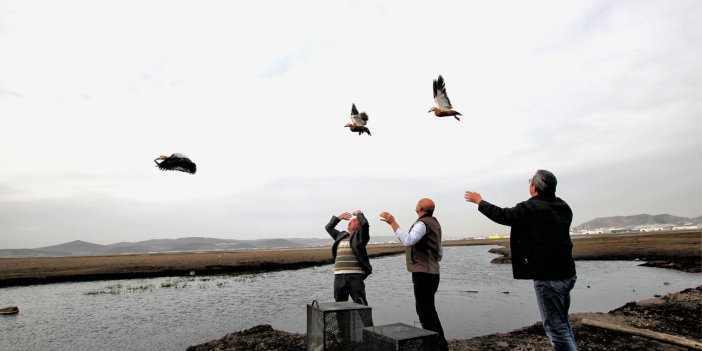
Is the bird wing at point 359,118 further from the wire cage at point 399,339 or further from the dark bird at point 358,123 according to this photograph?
the wire cage at point 399,339

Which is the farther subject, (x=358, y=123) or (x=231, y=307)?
(x=231, y=307)

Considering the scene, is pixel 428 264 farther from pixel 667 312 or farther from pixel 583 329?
Answer: pixel 667 312

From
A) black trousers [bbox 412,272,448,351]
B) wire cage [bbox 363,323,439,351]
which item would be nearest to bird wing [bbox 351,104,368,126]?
black trousers [bbox 412,272,448,351]

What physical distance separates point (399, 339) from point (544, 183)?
101 inches

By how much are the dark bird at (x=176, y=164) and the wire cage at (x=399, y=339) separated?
5.84 metres

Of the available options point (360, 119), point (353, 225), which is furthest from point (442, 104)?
point (353, 225)

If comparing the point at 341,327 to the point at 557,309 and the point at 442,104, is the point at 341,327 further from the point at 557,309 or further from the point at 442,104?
the point at 442,104

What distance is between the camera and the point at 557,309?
14.9 feet

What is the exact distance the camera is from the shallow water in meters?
12.2

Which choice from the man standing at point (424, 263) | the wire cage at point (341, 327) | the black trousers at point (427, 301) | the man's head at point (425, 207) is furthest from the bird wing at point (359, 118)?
the wire cage at point (341, 327)

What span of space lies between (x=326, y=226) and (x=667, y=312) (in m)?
10.2

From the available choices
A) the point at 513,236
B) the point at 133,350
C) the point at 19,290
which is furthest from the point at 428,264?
the point at 19,290

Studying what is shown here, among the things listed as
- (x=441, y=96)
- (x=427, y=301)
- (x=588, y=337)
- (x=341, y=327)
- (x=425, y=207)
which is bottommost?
(x=588, y=337)

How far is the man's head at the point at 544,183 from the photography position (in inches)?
188
